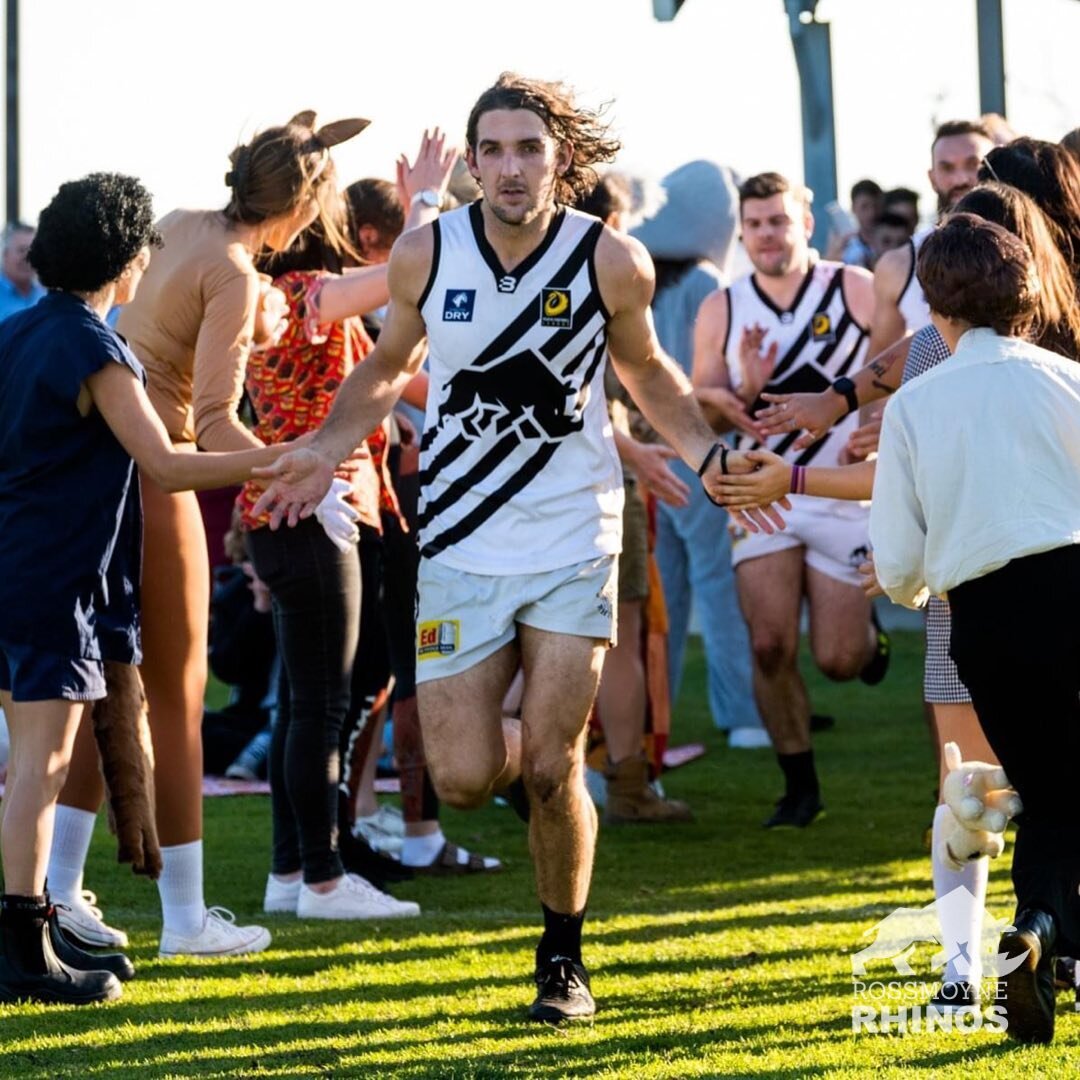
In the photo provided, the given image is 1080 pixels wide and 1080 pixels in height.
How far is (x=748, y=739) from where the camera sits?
11.2 metres

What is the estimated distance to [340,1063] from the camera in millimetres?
4797

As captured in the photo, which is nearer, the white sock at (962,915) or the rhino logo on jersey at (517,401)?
the white sock at (962,915)

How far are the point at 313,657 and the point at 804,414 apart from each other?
1779 mm

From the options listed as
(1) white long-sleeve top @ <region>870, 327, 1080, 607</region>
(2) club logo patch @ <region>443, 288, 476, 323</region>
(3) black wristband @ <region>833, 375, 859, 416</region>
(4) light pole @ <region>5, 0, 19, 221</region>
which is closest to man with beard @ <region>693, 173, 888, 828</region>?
(3) black wristband @ <region>833, 375, 859, 416</region>

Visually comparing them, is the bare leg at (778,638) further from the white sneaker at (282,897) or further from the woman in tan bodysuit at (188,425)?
the woman in tan bodysuit at (188,425)

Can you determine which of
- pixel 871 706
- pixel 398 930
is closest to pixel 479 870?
pixel 398 930

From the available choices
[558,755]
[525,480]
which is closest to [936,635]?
[558,755]

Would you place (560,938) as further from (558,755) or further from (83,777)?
(83,777)

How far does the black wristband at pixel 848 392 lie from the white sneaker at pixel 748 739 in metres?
4.46

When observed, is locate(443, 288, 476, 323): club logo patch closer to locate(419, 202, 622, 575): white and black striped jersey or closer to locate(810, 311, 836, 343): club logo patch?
locate(419, 202, 622, 575): white and black striped jersey

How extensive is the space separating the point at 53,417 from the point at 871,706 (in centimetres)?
794

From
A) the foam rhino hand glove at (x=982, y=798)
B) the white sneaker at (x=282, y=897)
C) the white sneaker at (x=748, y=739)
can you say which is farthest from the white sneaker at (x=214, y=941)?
the white sneaker at (x=748, y=739)

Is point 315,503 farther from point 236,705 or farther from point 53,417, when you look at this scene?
point 236,705

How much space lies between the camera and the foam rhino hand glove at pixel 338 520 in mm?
6289
